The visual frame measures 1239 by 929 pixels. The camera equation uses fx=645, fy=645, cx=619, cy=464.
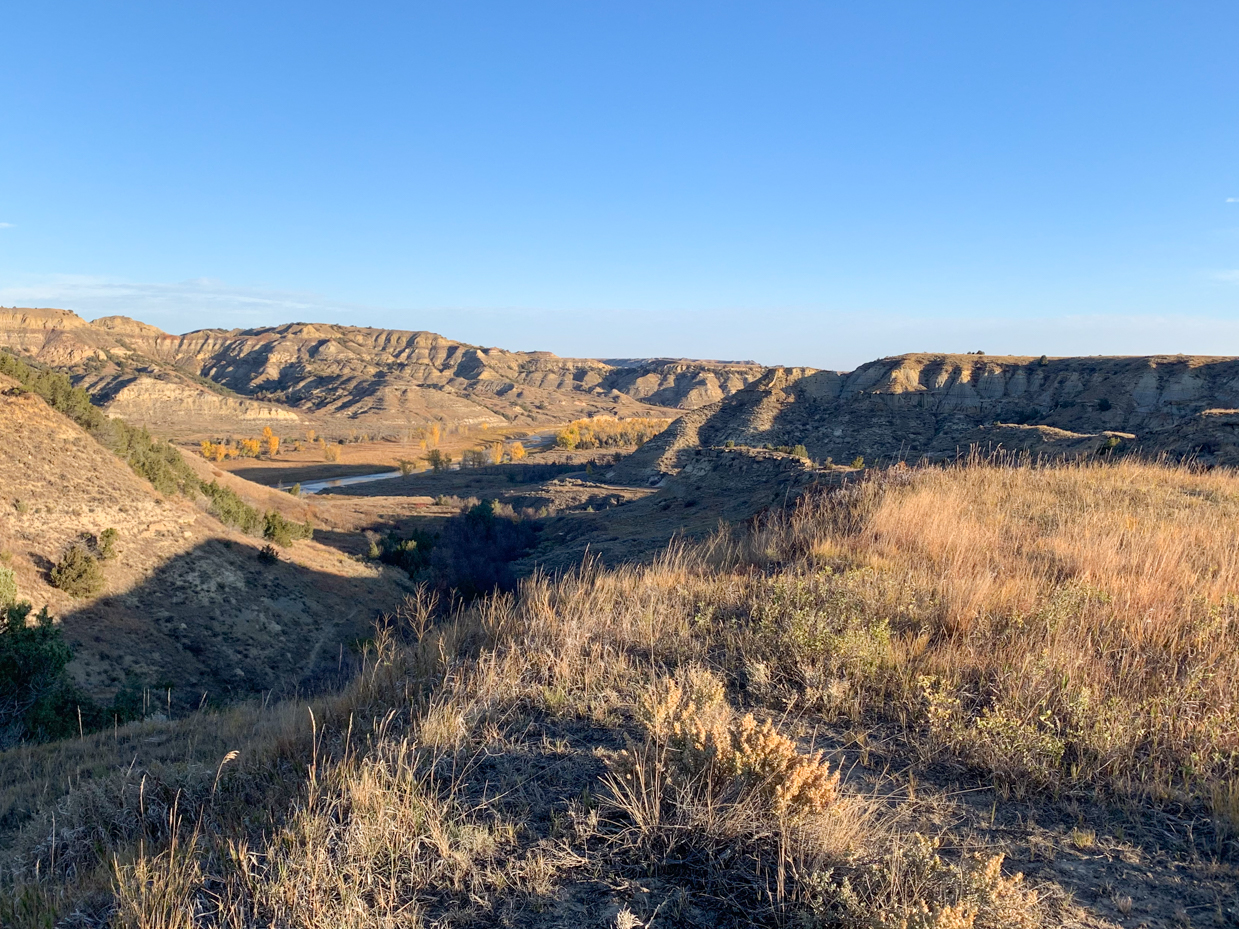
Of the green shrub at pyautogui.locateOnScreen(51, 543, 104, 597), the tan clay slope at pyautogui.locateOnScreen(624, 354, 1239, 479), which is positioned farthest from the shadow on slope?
the tan clay slope at pyautogui.locateOnScreen(624, 354, 1239, 479)

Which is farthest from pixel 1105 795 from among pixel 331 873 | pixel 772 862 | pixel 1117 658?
pixel 331 873

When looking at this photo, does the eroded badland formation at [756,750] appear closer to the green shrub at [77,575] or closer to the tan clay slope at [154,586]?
the tan clay slope at [154,586]

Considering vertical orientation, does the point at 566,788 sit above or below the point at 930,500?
below

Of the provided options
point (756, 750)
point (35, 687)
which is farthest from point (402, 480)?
point (756, 750)

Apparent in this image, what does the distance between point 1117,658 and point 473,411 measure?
137 meters

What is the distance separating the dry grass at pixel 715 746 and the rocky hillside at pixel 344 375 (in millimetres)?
119404

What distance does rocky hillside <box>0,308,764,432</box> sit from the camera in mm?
115938

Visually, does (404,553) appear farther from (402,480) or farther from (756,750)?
(402,480)

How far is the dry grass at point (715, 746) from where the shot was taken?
2.43 meters

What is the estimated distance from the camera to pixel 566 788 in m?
3.06

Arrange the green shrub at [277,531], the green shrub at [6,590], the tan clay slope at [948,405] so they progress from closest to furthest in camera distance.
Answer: the green shrub at [6,590] < the green shrub at [277,531] < the tan clay slope at [948,405]

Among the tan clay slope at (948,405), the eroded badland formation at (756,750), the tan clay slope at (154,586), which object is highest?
the tan clay slope at (948,405)

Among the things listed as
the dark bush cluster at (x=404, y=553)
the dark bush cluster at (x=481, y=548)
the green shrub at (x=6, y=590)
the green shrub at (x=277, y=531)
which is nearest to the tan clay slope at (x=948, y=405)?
the dark bush cluster at (x=481, y=548)

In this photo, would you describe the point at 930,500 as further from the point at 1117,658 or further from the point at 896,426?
the point at 896,426
